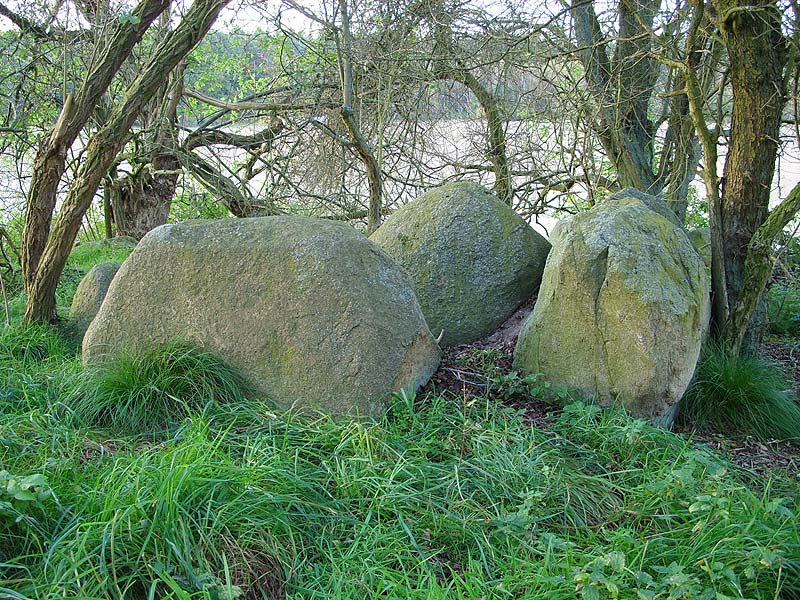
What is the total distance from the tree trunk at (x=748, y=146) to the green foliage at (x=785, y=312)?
52.2 inches

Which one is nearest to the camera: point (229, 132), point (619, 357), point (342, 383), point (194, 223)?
point (342, 383)

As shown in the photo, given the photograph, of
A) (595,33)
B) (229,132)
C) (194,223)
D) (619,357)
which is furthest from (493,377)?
(229,132)

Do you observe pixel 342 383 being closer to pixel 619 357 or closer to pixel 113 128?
pixel 619 357

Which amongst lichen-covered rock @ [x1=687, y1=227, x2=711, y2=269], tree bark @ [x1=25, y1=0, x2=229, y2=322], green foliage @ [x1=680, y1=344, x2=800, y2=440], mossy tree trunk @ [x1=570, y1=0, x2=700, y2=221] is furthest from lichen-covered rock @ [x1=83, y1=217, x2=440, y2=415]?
mossy tree trunk @ [x1=570, y1=0, x2=700, y2=221]

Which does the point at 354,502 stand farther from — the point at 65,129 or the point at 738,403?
the point at 65,129

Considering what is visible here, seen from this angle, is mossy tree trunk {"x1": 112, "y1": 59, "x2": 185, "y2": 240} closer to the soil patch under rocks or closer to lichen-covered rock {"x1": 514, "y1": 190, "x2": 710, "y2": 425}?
the soil patch under rocks

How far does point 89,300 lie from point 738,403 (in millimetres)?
4516

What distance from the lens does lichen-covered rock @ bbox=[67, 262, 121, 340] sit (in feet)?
17.1

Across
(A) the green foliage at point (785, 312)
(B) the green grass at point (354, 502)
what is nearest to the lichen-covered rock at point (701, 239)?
(A) the green foliage at point (785, 312)

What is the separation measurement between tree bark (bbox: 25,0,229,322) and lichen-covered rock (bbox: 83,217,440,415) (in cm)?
114

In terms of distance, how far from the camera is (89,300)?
208 inches

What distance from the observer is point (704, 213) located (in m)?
9.16

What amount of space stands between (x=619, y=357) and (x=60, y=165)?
159 inches

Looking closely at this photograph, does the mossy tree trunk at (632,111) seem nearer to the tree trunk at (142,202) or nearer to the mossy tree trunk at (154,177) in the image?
the mossy tree trunk at (154,177)
